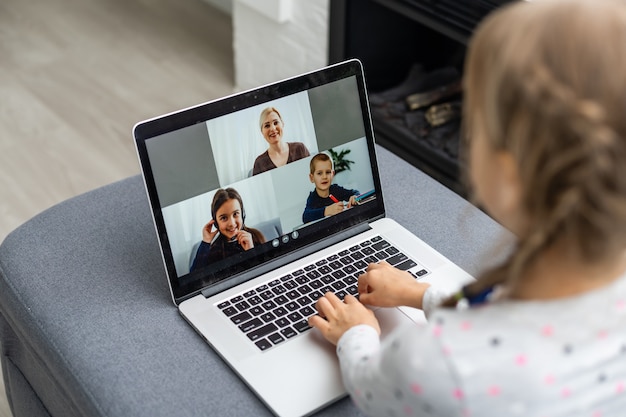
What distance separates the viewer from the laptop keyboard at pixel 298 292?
92 cm

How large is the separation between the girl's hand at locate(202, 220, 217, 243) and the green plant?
0.19 meters

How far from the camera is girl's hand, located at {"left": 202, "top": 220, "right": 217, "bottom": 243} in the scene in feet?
3.15

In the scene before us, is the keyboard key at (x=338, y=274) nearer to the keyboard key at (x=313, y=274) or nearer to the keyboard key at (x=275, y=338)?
the keyboard key at (x=313, y=274)

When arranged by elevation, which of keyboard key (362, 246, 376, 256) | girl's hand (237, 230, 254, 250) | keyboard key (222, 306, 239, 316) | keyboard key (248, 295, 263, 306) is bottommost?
keyboard key (362, 246, 376, 256)

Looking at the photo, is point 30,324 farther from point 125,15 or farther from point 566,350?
point 125,15

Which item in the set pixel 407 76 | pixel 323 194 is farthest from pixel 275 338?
pixel 407 76

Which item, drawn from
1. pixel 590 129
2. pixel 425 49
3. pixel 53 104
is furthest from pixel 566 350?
pixel 53 104

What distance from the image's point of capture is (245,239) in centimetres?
100

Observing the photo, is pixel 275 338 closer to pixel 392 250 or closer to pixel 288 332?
pixel 288 332

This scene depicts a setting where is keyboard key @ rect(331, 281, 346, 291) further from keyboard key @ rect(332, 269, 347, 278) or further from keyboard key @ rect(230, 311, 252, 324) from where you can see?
keyboard key @ rect(230, 311, 252, 324)

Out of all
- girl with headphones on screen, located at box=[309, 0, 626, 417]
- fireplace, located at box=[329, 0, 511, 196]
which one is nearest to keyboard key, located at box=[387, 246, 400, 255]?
girl with headphones on screen, located at box=[309, 0, 626, 417]

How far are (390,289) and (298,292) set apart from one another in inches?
4.9

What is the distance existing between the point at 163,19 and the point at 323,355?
7.23 feet

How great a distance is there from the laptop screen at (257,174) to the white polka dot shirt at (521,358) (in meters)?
0.38
